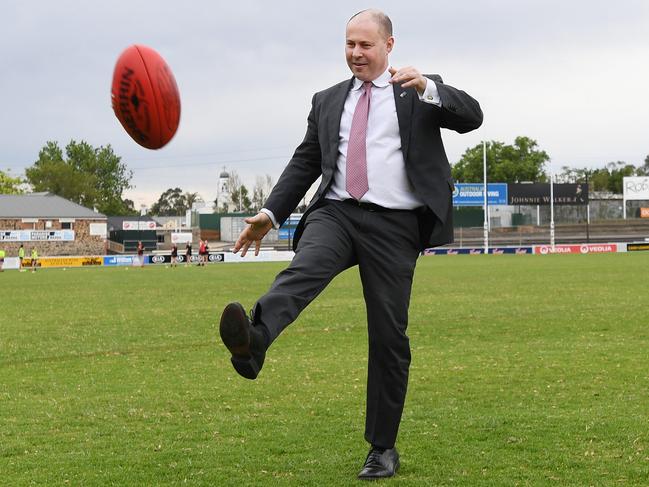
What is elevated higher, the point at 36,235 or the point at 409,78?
the point at 409,78

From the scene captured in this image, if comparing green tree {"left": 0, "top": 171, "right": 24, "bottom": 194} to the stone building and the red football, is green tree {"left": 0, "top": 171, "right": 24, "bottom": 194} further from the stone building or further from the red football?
the red football

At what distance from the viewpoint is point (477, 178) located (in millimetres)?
114062

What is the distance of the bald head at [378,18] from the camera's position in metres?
4.49

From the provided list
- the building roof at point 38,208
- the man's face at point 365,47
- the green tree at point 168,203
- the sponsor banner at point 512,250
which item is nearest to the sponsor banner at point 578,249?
the sponsor banner at point 512,250

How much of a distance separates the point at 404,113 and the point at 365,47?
40 cm

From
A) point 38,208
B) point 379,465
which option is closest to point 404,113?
point 379,465

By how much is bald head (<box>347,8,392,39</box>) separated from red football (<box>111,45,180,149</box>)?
44.6 inches

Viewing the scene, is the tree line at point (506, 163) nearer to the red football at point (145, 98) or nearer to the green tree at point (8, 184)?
the green tree at point (8, 184)

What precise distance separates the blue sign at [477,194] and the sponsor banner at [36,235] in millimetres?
33108

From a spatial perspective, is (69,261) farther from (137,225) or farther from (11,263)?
(137,225)

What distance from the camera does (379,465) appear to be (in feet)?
15.4

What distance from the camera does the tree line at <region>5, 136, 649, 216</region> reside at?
111m

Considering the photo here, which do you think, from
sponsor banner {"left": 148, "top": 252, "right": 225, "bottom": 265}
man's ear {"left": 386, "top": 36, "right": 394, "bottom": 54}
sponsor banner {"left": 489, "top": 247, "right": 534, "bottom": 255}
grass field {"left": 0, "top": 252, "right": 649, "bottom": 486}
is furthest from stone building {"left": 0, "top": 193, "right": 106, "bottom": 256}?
man's ear {"left": 386, "top": 36, "right": 394, "bottom": 54}

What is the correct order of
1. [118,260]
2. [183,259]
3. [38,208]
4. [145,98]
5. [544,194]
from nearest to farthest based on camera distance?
[145,98], [118,260], [183,259], [544,194], [38,208]
